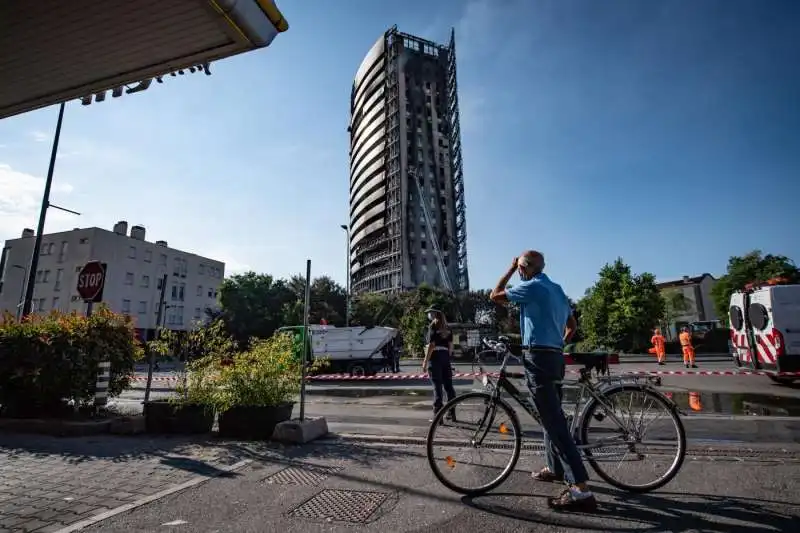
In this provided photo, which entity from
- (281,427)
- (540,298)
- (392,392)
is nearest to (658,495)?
(540,298)

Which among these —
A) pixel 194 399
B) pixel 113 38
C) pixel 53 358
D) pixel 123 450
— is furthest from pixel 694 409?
pixel 53 358

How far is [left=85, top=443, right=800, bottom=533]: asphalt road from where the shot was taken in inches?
112

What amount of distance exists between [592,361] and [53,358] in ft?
24.1

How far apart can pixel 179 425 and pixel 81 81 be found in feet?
14.7

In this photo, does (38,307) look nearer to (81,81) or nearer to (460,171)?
(81,81)

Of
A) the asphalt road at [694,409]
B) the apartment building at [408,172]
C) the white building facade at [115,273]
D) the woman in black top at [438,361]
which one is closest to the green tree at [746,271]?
the apartment building at [408,172]

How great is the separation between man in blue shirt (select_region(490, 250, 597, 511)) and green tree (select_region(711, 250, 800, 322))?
190 ft

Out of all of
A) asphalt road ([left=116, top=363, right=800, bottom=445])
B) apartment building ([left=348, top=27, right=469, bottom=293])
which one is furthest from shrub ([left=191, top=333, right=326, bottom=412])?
apartment building ([left=348, top=27, right=469, bottom=293])

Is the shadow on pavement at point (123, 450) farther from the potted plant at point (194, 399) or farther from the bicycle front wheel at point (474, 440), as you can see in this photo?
the bicycle front wheel at point (474, 440)

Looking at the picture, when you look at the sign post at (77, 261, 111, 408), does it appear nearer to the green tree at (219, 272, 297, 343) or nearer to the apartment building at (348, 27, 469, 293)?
the green tree at (219, 272, 297, 343)

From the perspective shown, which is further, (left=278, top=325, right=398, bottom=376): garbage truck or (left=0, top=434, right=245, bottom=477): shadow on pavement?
(left=278, top=325, right=398, bottom=376): garbage truck

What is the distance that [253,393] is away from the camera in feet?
18.8

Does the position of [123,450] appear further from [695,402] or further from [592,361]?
Answer: [695,402]

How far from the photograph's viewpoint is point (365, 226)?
321 ft
